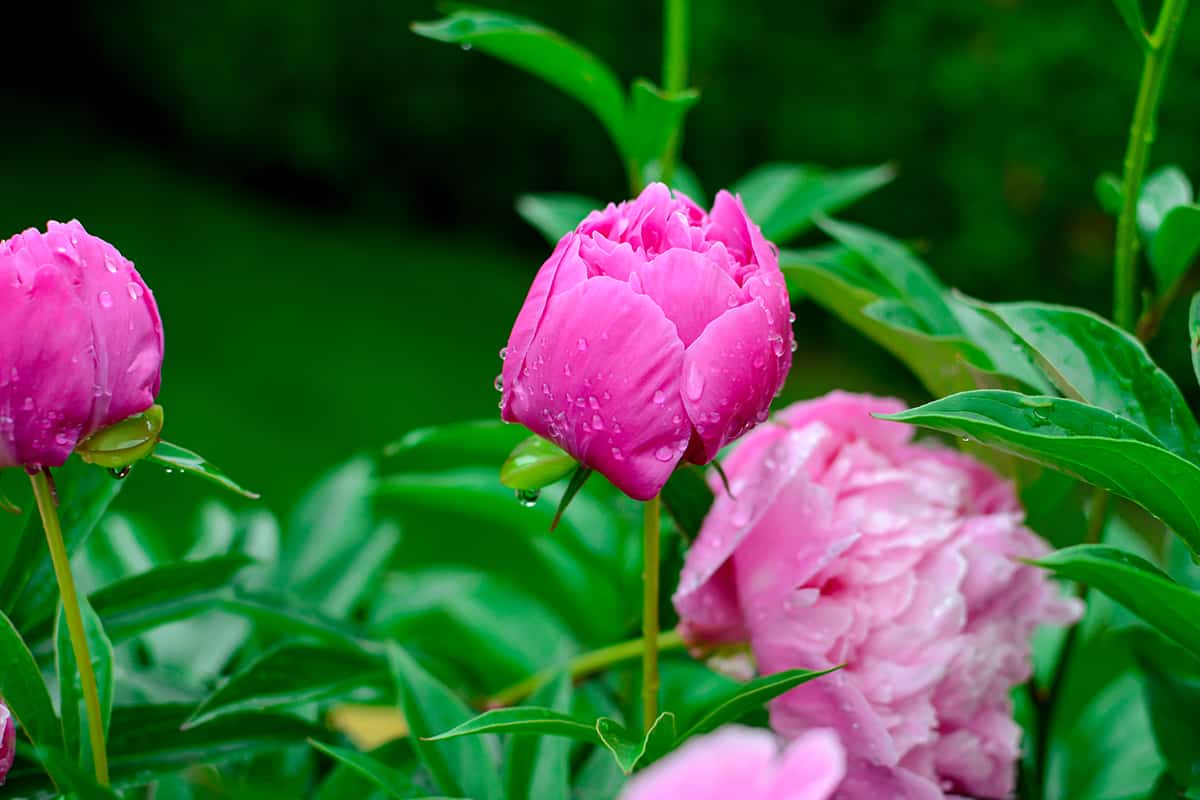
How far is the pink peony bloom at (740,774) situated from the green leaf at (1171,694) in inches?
11.9

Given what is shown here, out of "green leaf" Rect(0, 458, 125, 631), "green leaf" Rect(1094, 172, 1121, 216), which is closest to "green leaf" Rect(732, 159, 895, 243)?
"green leaf" Rect(1094, 172, 1121, 216)

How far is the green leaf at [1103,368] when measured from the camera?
401mm

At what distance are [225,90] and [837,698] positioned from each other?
351 cm

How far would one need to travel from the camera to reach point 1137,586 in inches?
13.0

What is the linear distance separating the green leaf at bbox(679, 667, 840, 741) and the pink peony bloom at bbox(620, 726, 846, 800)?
14cm

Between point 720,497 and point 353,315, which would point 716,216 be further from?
point 353,315

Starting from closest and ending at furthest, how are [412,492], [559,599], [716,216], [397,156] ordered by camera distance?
[716,216]
[412,492]
[559,599]
[397,156]

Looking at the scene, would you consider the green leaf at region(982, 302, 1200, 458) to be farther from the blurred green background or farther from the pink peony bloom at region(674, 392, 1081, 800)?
the blurred green background

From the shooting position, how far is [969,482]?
506 mm

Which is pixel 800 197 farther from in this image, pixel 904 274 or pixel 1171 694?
pixel 1171 694

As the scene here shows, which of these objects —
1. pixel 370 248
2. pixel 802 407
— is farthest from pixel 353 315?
pixel 802 407

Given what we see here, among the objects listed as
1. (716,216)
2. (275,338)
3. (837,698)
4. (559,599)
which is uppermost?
(716,216)

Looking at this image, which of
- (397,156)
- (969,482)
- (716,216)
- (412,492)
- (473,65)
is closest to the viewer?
(716,216)

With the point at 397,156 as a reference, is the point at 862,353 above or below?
below
